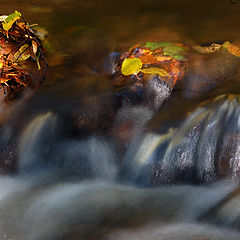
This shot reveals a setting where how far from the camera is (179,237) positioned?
3.32 meters

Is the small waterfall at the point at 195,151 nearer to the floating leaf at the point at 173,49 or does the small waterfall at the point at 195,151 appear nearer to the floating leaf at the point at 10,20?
the floating leaf at the point at 173,49

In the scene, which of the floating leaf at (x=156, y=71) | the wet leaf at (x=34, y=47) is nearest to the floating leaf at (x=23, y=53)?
the wet leaf at (x=34, y=47)

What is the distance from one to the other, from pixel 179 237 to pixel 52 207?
96 cm

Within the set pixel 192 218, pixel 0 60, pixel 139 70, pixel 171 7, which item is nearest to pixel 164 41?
pixel 139 70

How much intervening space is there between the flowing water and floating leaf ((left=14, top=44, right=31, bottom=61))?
0.24m

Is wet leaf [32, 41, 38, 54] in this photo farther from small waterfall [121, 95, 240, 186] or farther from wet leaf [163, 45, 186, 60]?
small waterfall [121, 95, 240, 186]

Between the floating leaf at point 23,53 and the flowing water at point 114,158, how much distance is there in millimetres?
240

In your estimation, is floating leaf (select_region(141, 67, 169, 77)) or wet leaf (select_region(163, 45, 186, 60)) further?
wet leaf (select_region(163, 45, 186, 60))

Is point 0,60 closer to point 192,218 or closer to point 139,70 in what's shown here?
point 139,70

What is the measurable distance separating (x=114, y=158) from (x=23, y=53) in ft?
4.42

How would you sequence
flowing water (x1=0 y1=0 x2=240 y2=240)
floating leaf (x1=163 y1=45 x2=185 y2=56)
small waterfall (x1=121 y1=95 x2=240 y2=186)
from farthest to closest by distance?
floating leaf (x1=163 y1=45 x2=185 y2=56) < small waterfall (x1=121 y1=95 x2=240 y2=186) < flowing water (x1=0 y1=0 x2=240 y2=240)

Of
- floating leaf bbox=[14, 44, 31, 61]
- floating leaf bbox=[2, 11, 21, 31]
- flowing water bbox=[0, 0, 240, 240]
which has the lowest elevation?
flowing water bbox=[0, 0, 240, 240]

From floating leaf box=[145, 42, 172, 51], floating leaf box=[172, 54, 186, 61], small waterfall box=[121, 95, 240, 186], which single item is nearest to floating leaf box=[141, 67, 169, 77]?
floating leaf box=[172, 54, 186, 61]

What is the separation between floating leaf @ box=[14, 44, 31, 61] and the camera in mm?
4605
